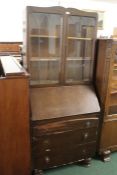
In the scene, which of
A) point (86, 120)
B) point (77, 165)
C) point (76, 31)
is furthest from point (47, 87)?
point (77, 165)

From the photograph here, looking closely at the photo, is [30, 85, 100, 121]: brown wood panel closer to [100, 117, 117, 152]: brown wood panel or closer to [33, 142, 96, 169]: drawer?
[100, 117, 117, 152]: brown wood panel

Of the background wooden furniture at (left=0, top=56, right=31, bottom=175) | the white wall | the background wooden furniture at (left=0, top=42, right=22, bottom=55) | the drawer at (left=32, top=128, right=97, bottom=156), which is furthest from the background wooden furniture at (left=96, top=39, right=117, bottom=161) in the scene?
the background wooden furniture at (left=0, top=42, right=22, bottom=55)

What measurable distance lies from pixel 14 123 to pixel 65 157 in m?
0.79

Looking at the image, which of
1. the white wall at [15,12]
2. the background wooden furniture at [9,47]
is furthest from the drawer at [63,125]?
the background wooden furniture at [9,47]

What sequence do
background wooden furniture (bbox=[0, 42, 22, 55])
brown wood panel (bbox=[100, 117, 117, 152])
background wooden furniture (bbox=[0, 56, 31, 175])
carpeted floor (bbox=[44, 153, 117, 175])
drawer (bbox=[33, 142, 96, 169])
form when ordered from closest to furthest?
background wooden furniture (bbox=[0, 56, 31, 175]) → drawer (bbox=[33, 142, 96, 169]) → carpeted floor (bbox=[44, 153, 117, 175]) → brown wood panel (bbox=[100, 117, 117, 152]) → background wooden furniture (bbox=[0, 42, 22, 55])

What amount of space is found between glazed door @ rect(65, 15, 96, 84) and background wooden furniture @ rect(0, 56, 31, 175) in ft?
2.25

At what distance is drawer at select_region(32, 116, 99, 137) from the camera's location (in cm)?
190

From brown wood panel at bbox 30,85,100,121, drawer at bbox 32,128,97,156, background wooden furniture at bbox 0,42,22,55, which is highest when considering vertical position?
background wooden furniture at bbox 0,42,22,55

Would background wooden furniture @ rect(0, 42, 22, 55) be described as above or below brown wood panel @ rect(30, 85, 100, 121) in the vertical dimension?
above

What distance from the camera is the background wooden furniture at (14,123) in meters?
1.57

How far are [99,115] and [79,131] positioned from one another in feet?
1.01

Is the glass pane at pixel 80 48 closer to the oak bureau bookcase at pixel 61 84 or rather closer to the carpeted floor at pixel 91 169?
the oak bureau bookcase at pixel 61 84

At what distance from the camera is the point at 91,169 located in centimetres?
219

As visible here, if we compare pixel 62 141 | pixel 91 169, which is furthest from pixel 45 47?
pixel 91 169
